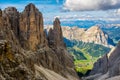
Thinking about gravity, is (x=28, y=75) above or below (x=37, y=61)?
above

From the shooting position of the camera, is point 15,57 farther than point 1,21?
No

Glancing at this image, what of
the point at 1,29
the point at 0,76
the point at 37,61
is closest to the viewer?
the point at 0,76

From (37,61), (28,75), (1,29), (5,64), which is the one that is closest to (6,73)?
(5,64)

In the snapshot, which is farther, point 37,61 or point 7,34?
point 37,61

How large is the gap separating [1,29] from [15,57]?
12118 cm

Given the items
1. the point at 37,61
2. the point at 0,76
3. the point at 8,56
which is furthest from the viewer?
the point at 37,61

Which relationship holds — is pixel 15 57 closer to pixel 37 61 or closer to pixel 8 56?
pixel 8 56

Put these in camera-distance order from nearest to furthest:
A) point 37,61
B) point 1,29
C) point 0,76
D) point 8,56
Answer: point 0,76
point 8,56
point 1,29
point 37,61

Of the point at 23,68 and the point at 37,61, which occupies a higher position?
the point at 23,68

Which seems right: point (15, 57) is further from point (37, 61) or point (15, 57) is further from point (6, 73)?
point (37, 61)

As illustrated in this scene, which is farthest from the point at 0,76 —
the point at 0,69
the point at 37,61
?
the point at 37,61

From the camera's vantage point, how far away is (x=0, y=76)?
39688mm

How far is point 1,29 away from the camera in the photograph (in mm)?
163375

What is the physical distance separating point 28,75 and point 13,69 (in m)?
2.99
